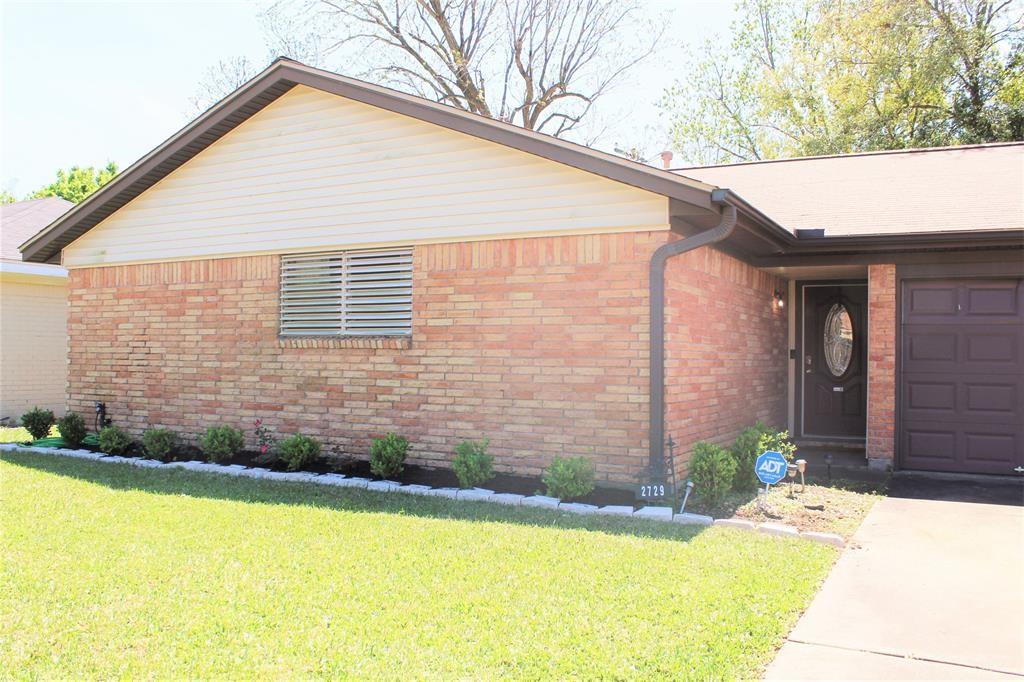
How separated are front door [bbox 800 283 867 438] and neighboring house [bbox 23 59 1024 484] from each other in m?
0.04

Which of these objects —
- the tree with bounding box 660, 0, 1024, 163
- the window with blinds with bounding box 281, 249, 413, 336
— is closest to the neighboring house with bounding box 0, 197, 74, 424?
the window with blinds with bounding box 281, 249, 413, 336

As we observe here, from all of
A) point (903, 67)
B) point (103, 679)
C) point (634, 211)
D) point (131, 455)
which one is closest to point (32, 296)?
point (131, 455)

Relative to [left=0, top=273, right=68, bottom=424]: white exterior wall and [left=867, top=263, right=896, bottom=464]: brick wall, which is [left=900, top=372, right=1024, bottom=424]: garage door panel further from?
[left=0, top=273, right=68, bottom=424]: white exterior wall

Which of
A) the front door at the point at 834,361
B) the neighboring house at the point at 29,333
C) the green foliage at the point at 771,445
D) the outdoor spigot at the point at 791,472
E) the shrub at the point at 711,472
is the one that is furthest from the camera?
the neighboring house at the point at 29,333

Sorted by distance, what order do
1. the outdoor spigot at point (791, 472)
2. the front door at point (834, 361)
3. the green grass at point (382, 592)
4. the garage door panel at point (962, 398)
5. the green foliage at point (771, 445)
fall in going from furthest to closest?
the front door at point (834, 361), the garage door panel at point (962, 398), the green foliage at point (771, 445), the outdoor spigot at point (791, 472), the green grass at point (382, 592)

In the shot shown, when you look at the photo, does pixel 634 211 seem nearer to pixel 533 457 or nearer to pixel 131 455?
pixel 533 457

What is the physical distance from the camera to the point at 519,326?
8242 millimetres

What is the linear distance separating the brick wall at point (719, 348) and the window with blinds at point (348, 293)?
3.03m

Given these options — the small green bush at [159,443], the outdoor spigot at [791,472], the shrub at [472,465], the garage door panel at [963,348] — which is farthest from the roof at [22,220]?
the garage door panel at [963,348]

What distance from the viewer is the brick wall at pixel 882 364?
31.1 feet

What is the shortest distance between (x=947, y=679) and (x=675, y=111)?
1058 inches

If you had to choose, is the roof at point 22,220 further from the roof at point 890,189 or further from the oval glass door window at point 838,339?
the oval glass door window at point 838,339

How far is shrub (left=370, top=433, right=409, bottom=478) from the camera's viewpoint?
27.3 feet

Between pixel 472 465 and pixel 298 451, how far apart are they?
7.76 feet
